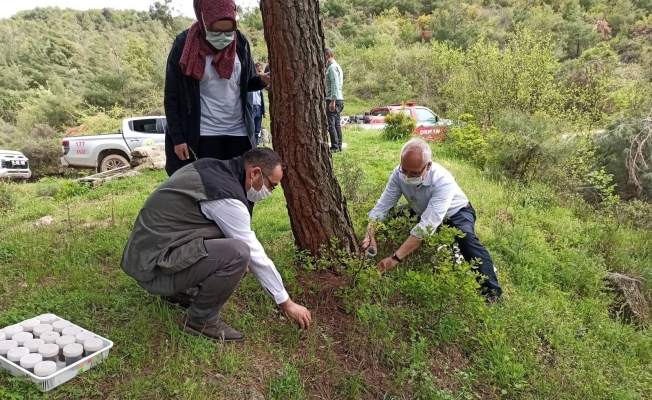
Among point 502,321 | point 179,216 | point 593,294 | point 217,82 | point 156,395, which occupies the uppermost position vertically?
point 217,82

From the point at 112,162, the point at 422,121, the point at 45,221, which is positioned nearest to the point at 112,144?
the point at 112,162

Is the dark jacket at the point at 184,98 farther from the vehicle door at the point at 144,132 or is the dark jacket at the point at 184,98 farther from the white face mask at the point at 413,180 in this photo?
the vehicle door at the point at 144,132

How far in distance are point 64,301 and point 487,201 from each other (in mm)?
5045

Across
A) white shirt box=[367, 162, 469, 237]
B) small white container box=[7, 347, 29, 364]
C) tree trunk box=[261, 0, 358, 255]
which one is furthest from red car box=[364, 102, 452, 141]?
small white container box=[7, 347, 29, 364]

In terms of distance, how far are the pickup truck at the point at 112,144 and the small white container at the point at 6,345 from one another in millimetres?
8794

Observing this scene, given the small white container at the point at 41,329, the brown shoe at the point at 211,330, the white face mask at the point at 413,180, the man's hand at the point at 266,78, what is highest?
the man's hand at the point at 266,78

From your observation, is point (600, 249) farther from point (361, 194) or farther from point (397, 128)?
point (397, 128)

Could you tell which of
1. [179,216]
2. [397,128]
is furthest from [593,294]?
[397,128]

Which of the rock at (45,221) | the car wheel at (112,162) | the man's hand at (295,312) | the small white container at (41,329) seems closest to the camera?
the small white container at (41,329)

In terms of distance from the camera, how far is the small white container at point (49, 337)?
7.45 feet

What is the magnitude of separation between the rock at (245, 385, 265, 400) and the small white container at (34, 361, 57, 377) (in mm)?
924

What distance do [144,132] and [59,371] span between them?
9.59 metres

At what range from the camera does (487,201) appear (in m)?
5.93

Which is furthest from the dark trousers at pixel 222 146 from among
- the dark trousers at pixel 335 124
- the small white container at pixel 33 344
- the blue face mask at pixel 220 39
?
the dark trousers at pixel 335 124
